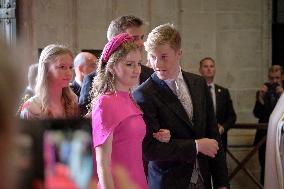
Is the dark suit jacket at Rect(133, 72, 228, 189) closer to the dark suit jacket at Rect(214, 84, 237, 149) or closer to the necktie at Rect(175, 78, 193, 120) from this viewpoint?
the necktie at Rect(175, 78, 193, 120)

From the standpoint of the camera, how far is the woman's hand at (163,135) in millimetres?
→ 2423

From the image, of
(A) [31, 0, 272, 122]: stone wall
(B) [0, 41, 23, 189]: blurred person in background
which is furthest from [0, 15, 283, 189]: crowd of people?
(A) [31, 0, 272, 122]: stone wall

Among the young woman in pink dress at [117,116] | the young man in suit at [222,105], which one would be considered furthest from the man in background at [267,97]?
the young woman in pink dress at [117,116]

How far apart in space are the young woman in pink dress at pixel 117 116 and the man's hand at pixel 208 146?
0.53 ft

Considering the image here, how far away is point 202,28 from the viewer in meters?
6.02

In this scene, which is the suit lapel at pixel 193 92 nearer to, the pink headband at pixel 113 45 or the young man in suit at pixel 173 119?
the young man in suit at pixel 173 119

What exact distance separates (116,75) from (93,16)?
3576mm

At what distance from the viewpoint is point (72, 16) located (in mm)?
5758

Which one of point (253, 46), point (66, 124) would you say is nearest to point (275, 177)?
point (253, 46)

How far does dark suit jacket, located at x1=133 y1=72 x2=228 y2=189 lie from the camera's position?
2449 millimetres

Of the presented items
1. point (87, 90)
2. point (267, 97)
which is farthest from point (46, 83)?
point (267, 97)

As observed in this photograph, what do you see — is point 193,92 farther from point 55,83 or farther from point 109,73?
point 55,83

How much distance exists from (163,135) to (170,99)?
18 cm

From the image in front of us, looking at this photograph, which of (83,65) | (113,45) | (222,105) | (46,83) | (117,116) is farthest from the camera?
(222,105)
